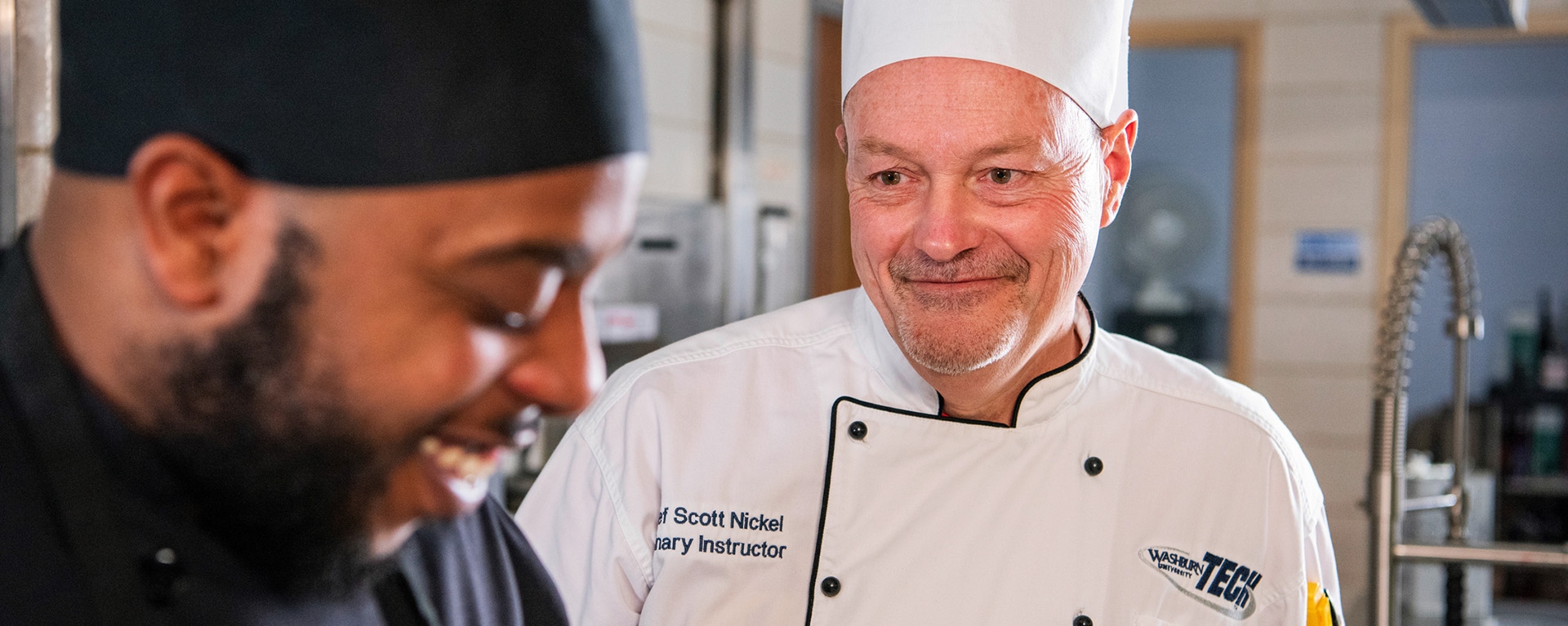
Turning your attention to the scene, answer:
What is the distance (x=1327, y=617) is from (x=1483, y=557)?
58cm

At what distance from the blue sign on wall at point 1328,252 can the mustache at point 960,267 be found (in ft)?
13.7

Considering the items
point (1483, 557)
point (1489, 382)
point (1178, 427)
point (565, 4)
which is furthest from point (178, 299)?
point (1489, 382)

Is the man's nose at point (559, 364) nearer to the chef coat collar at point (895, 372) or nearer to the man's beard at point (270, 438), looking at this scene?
the man's beard at point (270, 438)

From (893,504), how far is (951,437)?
89mm

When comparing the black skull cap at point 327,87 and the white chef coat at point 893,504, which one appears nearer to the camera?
the black skull cap at point 327,87

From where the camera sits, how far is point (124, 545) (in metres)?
0.36

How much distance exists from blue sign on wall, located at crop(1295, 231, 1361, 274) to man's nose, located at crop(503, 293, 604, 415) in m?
4.93

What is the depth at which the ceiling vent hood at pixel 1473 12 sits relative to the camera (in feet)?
7.51

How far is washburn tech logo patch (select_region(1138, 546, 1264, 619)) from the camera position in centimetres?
116

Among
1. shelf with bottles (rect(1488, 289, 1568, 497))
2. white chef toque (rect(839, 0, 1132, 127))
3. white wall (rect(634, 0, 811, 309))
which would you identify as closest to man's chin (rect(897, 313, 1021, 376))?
white chef toque (rect(839, 0, 1132, 127))

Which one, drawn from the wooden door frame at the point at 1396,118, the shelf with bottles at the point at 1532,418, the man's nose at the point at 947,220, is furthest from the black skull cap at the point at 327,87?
the shelf with bottles at the point at 1532,418

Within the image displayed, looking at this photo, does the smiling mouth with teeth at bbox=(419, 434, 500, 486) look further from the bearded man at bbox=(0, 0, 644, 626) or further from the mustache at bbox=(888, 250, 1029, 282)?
the mustache at bbox=(888, 250, 1029, 282)

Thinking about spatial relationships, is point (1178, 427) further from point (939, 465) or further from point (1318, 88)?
point (1318, 88)

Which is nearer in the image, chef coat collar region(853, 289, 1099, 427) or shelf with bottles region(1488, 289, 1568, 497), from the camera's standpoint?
Answer: chef coat collar region(853, 289, 1099, 427)
